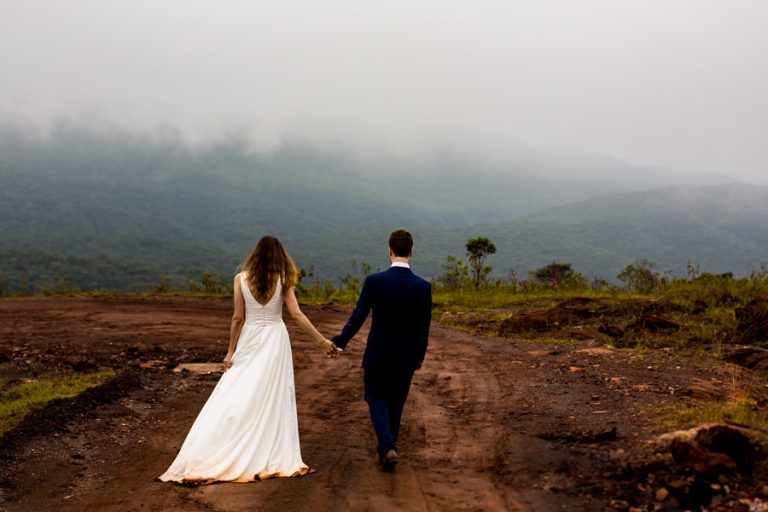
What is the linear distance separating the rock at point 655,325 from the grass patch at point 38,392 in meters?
9.97

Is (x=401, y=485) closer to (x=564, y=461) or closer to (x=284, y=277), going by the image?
(x=564, y=461)

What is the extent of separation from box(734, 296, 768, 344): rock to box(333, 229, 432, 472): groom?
799 centimetres

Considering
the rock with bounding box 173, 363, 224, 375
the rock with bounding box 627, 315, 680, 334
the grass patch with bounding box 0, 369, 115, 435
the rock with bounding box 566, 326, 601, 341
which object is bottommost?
the rock with bounding box 173, 363, 224, 375

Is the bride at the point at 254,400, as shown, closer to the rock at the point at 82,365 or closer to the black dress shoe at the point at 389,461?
the black dress shoe at the point at 389,461

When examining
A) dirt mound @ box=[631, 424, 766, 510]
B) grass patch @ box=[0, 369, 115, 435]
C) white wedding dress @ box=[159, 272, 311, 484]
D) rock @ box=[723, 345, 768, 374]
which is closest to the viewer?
dirt mound @ box=[631, 424, 766, 510]

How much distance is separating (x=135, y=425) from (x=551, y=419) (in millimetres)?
5318

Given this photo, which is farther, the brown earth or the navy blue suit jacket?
the navy blue suit jacket

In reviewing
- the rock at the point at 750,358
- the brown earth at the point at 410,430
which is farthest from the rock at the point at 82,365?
the rock at the point at 750,358

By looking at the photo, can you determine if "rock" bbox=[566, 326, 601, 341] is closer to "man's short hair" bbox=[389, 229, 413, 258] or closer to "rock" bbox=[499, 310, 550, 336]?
"rock" bbox=[499, 310, 550, 336]

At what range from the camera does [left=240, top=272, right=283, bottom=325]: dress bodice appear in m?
8.13

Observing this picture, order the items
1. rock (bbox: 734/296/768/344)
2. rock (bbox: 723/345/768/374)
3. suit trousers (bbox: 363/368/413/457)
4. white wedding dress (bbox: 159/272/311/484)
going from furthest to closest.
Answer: rock (bbox: 734/296/768/344) < rock (bbox: 723/345/768/374) < suit trousers (bbox: 363/368/413/457) < white wedding dress (bbox: 159/272/311/484)

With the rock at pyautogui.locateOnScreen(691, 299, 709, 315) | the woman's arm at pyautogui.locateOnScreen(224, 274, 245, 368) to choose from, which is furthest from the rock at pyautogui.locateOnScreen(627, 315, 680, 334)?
the woman's arm at pyautogui.locateOnScreen(224, 274, 245, 368)

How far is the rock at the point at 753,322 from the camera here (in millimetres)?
12977

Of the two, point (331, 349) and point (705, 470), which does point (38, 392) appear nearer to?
point (331, 349)
